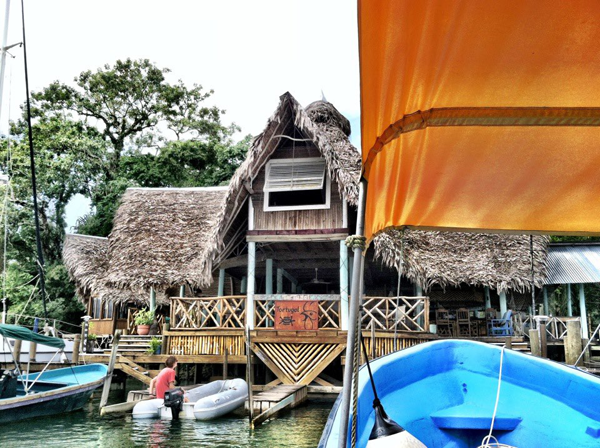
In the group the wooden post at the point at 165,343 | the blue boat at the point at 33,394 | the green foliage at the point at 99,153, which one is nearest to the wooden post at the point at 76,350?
the blue boat at the point at 33,394

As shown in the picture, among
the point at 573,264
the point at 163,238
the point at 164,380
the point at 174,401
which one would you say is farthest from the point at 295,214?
the point at 573,264

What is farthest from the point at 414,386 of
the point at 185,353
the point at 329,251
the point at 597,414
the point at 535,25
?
the point at 329,251

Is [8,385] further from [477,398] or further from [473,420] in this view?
[473,420]

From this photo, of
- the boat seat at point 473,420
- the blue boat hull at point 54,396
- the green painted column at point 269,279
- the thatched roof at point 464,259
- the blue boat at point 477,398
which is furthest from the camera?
the green painted column at point 269,279

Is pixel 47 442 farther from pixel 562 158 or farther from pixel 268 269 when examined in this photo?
pixel 562 158

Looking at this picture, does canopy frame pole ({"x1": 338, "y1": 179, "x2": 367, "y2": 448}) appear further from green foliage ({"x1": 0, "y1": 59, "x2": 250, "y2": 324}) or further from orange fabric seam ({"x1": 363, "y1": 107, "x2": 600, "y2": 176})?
green foliage ({"x1": 0, "y1": 59, "x2": 250, "y2": 324})

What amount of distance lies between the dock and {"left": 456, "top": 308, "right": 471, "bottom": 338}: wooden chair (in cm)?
506

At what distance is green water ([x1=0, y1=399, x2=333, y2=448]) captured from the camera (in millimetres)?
7242

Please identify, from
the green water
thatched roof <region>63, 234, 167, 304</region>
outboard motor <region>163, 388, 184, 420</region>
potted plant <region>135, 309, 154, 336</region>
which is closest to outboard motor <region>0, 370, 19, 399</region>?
the green water

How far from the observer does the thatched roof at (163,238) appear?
13062 mm

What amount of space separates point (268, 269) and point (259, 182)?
8.38 ft

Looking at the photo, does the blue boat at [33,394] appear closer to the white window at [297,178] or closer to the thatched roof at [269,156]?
the thatched roof at [269,156]

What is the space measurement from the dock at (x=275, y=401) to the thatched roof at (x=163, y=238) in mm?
3221

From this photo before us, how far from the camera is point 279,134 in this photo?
1173 cm
